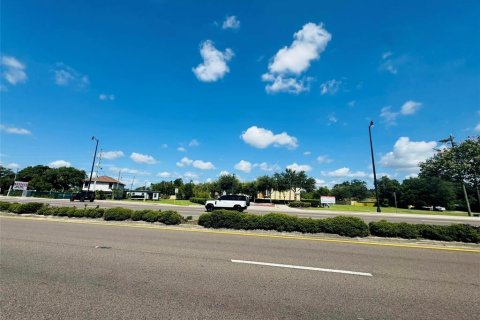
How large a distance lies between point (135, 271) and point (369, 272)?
543 centimetres

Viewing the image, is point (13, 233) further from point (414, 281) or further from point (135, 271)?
point (414, 281)

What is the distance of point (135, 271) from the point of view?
577 cm

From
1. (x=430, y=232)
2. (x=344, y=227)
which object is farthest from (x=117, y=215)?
(x=430, y=232)

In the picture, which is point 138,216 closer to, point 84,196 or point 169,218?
point 169,218

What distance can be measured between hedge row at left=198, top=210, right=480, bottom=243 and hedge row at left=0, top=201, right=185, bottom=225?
6.34 ft

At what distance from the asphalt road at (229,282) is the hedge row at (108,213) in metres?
5.35

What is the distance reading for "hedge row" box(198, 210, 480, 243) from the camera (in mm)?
10391

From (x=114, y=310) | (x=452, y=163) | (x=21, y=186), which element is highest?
(x=452, y=163)

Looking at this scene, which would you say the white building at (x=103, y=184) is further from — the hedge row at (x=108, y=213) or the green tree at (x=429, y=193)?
the green tree at (x=429, y=193)

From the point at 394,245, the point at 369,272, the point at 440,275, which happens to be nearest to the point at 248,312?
the point at 369,272

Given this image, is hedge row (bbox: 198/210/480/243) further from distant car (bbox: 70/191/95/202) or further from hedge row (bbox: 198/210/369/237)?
distant car (bbox: 70/191/95/202)

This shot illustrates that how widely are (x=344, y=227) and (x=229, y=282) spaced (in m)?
7.80

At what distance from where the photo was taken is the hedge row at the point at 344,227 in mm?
10391

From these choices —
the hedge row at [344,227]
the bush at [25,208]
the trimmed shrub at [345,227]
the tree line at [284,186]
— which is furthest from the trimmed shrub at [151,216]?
the tree line at [284,186]
